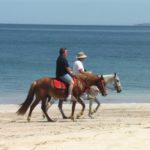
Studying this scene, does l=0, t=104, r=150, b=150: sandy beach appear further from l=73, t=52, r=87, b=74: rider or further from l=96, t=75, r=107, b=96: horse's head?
l=73, t=52, r=87, b=74: rider

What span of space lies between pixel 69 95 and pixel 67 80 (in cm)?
48

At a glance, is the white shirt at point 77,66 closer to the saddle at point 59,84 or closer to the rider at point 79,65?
the rider at point 79,65

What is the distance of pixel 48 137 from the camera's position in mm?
13125

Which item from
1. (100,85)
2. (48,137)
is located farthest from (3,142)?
(100,85)

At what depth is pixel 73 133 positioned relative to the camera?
13750 millimetres

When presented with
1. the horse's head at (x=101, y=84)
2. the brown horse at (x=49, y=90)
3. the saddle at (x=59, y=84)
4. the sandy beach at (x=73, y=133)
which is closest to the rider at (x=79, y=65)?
the brown horse at (x=49, y=90)

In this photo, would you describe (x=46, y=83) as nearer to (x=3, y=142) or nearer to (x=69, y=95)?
(x=69, y=95)

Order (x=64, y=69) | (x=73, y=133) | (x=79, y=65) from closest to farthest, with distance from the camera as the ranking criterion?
(x=73, y=133) → (x=64, y=69) → (x=79, y=65)

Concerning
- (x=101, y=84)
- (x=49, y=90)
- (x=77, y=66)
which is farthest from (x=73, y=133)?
(x=77, y=66)

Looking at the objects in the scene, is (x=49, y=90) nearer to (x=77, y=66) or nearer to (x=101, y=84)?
(x=77, y=66)

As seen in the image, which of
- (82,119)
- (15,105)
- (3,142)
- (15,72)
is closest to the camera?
(3,142)

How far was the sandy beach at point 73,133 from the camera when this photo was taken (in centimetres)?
1178

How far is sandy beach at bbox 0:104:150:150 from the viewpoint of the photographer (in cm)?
1178

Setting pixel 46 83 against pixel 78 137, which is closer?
pixel 78 137
